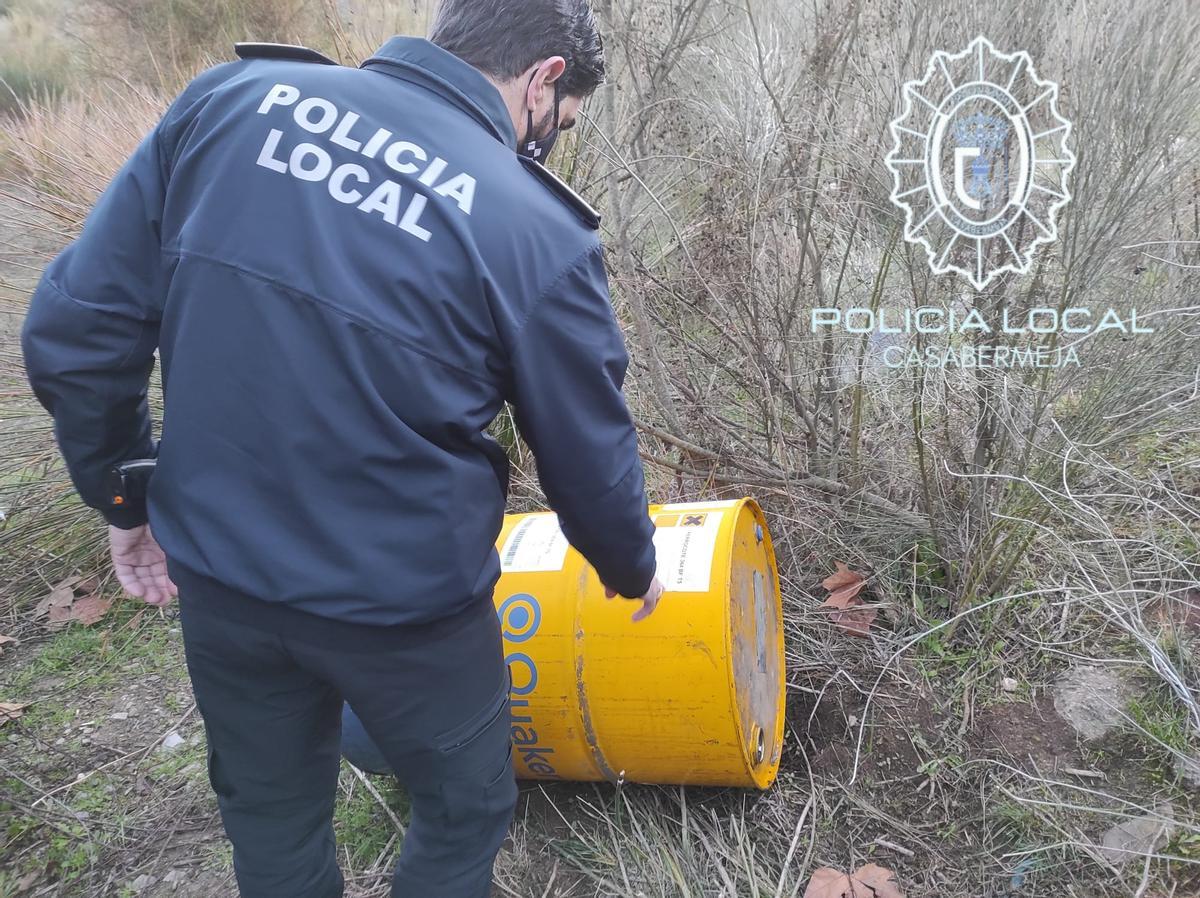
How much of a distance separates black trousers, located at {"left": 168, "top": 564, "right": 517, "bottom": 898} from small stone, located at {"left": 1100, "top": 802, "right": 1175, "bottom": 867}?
1.40 m

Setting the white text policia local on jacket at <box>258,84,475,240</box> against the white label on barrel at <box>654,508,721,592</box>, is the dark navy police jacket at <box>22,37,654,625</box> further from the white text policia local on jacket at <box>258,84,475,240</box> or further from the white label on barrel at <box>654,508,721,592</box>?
the white label on barrel at <box>654,508,721,592</box>

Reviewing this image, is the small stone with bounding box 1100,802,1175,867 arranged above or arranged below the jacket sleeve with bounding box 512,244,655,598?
below

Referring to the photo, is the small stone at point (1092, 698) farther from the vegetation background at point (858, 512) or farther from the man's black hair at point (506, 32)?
the man's black hair at point (506, 32)

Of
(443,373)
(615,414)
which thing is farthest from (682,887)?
(443,373)

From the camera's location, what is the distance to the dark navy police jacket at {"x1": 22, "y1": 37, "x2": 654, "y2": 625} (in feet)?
Result: 4.27

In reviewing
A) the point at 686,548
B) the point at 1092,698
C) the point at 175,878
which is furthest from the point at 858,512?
the point at 175,878

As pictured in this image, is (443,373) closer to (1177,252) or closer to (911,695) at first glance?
(911,695)

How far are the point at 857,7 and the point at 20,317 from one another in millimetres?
3389

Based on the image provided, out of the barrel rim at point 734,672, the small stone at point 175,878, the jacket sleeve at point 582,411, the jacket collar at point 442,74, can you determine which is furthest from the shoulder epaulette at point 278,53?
the small stone at point 175,878

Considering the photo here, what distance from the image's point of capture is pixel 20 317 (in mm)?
3607

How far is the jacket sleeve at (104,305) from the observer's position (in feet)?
4.70

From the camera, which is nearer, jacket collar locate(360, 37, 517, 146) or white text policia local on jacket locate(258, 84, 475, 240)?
white text policia local on jacket locate(258, 84, 475, 240)

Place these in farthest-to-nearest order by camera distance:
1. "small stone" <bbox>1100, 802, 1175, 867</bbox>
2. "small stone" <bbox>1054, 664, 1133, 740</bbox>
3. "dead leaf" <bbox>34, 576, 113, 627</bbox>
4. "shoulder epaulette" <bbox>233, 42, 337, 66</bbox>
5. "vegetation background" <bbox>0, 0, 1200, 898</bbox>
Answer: "dead leaf" <bbox>34, 576, 113, 627</bbox> < "small stone" <bbox>1054, 664, 1133, 740</bbox> < "vegetation background" <bbox>0, 0, 1200, 898</bbox> < "small stone" <bbox>1100, 802, 1175, 867</bbox> < "shoulder epaulette" <bbox>233, 42, 337, 66</bbox>

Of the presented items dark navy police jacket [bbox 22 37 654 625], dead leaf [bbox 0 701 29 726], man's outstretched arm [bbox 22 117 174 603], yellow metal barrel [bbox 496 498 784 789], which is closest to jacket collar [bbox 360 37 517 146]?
dark navy police jacket [bbox 22 37 654 625]
